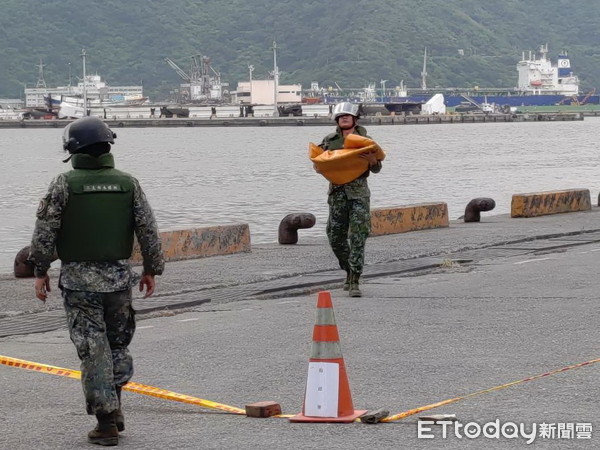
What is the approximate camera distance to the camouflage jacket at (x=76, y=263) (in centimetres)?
759

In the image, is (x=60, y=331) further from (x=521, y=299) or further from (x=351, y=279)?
(x=521, y=299)

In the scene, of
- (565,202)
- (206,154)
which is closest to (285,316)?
(565,202)

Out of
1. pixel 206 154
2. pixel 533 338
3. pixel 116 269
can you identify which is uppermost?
pixel 116 269

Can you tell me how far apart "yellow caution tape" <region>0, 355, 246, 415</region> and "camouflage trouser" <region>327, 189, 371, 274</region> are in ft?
14.7

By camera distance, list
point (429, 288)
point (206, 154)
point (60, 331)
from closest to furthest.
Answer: point (60, 331)
point (429, 288)
point (206, 154)

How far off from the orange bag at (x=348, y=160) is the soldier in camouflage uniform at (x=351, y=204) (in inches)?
2.2

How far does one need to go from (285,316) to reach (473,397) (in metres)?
4.29

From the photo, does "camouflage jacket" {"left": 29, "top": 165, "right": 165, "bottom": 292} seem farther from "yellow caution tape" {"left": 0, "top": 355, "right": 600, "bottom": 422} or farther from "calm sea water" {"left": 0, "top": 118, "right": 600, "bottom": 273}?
"calm sea water" {"left": 0, "top": 118, "right": 600, "bottom": 273}

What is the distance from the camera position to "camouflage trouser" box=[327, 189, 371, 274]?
13.9 metres

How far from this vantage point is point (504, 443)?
23.7 feet

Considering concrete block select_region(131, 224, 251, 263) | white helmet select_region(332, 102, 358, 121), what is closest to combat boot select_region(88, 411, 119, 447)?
white helmet select_region(332, 102, 358, 121)

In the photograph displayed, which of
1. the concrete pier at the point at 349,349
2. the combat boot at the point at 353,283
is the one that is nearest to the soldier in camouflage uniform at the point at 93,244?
the concrete pier at the point at 349,349

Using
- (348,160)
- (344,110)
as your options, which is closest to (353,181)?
(348,160)

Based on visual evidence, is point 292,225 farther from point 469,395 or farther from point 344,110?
point 469,395
